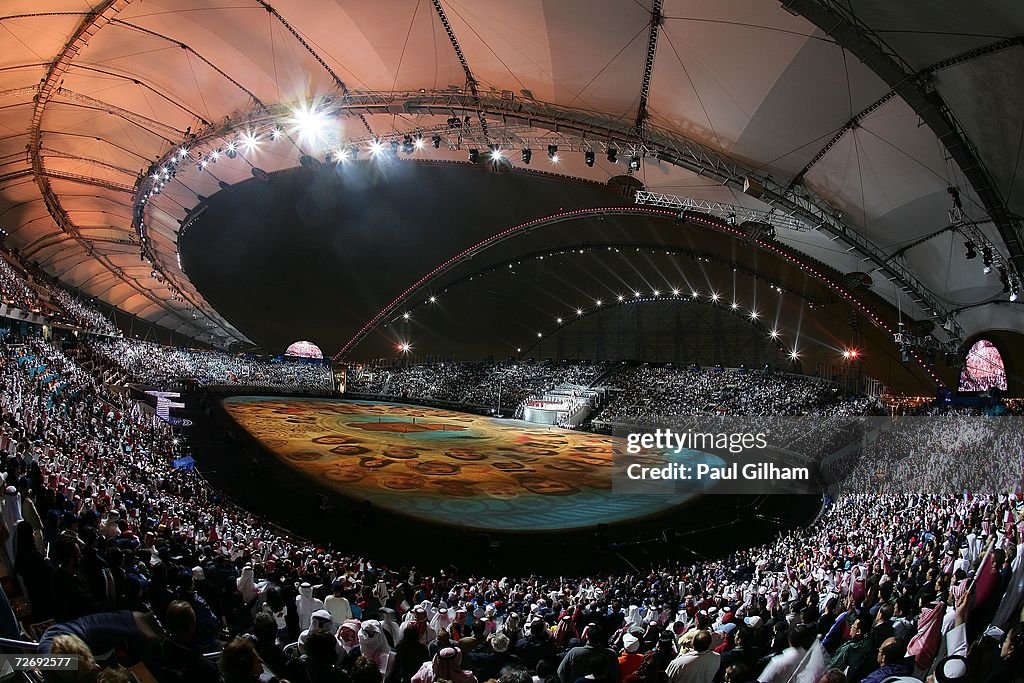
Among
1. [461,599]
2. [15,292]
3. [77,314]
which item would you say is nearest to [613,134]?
[461,599]

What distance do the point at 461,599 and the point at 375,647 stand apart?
20.0 feet

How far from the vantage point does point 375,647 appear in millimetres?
5086

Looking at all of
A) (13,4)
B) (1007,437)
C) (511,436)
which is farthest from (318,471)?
(1007,437)

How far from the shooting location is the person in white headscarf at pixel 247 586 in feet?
25.3

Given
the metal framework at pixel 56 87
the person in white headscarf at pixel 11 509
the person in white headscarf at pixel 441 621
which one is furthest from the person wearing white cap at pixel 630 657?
the metal framework at pixel 56 87

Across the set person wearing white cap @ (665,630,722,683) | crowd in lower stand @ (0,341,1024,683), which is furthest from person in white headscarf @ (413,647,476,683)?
person wearing white cap @ (665,630,722,683)

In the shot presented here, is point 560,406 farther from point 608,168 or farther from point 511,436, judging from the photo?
point 608,168

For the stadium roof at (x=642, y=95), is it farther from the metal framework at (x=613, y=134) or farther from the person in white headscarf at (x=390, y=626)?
the person in white headscarf at (x=390, y=626)

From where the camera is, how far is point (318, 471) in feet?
68.2

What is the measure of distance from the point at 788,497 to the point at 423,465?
47.0 ft

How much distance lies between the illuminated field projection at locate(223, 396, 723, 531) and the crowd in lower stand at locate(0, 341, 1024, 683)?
3.49 metres

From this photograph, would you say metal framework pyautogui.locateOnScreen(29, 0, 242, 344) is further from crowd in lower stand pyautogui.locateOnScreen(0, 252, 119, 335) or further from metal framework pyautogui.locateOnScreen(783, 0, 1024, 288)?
metal framework pyautogui.locateOnScreen(783, 0, 1024, 288)

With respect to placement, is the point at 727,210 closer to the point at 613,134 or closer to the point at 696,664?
the point at 613,134

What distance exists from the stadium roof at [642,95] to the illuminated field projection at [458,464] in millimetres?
11845
